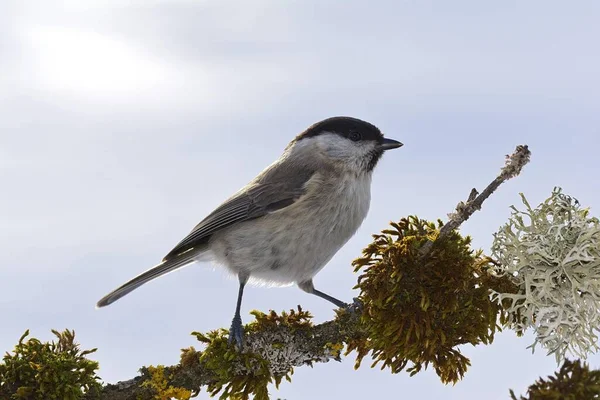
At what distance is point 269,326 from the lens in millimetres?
3736

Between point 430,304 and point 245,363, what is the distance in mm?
976

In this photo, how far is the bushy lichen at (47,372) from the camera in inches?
131

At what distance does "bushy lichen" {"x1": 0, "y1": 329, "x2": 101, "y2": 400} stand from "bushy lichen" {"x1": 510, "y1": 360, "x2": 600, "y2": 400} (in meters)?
2.18

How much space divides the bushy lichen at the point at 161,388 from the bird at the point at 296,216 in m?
0.61

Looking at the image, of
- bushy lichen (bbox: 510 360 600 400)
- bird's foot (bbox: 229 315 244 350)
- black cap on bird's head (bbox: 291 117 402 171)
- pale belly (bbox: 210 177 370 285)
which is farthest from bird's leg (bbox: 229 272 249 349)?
bushy lichen (bbox: 510 360 600 400)

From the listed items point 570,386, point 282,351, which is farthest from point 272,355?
point 570,386

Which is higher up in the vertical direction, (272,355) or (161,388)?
(272,355)

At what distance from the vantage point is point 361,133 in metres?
5.07

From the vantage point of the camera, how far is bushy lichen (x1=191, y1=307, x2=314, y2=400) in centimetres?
357

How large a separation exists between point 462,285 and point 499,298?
6.8 inches

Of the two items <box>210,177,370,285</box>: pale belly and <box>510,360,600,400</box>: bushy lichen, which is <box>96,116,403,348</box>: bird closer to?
<box>210,177,370,285</box>: pale belly

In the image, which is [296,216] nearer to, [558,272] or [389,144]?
[389,144]

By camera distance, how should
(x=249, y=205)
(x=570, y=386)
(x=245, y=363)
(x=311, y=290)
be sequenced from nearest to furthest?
(x=570, y=386) → (x=245, y=363) → (x=249, y=205) → (x=311, y=290)

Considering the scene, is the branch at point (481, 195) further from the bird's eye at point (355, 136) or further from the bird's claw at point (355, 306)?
the bird's eye at point (355, 136)
